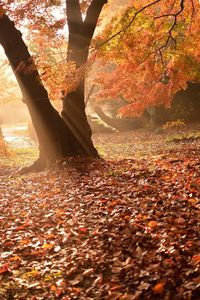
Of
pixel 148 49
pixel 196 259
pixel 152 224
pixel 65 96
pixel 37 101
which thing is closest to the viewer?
pixel 196 259

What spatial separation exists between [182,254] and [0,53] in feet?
89.4

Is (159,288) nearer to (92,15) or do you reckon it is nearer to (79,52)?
(79,52)

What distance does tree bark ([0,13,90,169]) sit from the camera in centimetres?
1120

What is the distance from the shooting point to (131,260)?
4.81 m

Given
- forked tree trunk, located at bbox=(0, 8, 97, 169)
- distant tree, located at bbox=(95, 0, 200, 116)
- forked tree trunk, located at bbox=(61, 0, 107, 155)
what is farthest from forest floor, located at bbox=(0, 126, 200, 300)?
distant tree, located at bbox=(95, 0, 200, 116)

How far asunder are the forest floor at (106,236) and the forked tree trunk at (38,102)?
7.37 ft

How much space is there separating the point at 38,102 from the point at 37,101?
4 cm

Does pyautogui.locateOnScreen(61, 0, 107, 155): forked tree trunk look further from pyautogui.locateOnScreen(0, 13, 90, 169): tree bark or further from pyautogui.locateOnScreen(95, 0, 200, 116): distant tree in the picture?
pyautogui.locateOnScreen(95, 0, 200, 116): distant tree

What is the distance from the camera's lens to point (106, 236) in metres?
5.70

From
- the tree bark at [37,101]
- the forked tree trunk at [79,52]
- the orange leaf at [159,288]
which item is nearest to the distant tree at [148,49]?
the forked tree trunk at [79,52]

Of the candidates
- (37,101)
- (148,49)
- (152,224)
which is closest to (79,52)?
(37,101)

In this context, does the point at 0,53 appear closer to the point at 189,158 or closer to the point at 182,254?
the point at 189,158

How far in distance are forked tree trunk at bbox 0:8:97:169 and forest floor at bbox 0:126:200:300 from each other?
2.25 m

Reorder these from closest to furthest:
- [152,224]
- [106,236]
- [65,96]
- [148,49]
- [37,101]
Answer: [106,236] < [152,224] < [37,101] < [65,96] < [148,49]
